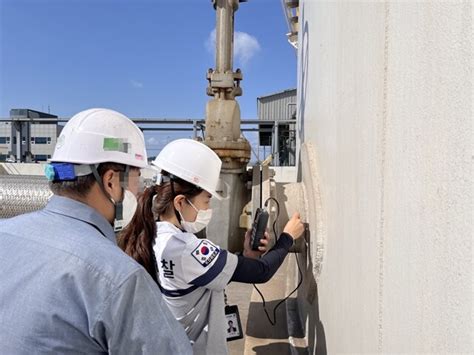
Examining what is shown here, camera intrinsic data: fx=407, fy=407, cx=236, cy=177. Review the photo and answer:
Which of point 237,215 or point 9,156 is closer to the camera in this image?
point 237,215

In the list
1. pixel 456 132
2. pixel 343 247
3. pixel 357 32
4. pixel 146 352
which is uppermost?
pixel 357 32

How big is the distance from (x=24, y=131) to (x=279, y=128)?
19.9 ft

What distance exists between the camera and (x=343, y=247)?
1619 millimetres

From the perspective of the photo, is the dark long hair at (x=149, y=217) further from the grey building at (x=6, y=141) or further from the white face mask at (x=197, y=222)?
the grey building at (x=6, y=141)

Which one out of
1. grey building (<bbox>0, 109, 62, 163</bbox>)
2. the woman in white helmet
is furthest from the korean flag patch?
grey building (<bbox>0, 109, 62, 163</bbox>)

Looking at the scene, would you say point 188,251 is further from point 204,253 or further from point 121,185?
point 121,185

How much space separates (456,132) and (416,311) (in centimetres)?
38

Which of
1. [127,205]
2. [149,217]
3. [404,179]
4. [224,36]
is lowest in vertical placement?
[149,217]

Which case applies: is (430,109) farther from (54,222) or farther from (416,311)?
(54,222)

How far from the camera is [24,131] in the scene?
972 cm

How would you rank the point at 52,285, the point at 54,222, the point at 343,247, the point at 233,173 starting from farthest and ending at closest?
the point at 233,173, the point at 343,247, the point at 54,222, the point at 52,285

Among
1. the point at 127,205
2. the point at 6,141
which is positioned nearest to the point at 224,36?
the point at 127,205

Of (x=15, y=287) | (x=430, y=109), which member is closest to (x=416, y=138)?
(x=430, y=109)

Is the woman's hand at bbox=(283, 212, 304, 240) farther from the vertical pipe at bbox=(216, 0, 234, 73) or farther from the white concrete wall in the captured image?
the vertical pipe at bbox=(216, 0, 234, 73)
